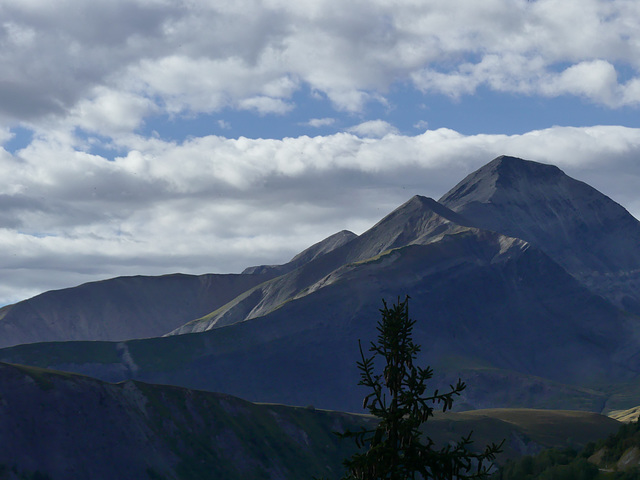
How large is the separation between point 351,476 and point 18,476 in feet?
557

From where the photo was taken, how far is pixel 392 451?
24.9m

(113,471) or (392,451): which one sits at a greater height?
(392,451)

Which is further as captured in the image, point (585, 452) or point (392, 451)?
point (585, 452)

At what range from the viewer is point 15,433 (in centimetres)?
19325

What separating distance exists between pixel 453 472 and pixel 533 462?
524 ft

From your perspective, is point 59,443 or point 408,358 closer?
point 408,358

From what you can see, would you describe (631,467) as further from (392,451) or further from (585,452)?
(392,451)

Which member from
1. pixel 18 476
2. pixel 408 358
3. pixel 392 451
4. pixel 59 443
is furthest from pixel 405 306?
pixel 59 443

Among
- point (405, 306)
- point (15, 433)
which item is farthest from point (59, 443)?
point (405, 306)

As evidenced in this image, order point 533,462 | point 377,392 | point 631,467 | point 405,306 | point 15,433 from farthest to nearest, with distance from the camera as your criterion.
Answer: point 15,433
point 533,462
point 631,467
point 405,306
point 377,392

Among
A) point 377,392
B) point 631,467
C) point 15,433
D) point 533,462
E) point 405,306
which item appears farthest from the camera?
point 15,433

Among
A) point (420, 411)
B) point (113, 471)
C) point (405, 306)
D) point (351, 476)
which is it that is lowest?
point (113, 471)

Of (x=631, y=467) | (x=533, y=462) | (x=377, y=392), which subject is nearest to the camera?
(x=377, y=392)

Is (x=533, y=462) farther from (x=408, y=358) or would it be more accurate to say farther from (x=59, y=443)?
(x=408, y=358)
